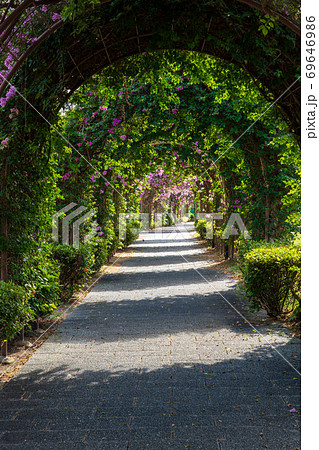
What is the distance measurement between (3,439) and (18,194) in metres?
2.84

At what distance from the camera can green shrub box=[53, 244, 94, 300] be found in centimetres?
860

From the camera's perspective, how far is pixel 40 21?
Result: 4.62 meters

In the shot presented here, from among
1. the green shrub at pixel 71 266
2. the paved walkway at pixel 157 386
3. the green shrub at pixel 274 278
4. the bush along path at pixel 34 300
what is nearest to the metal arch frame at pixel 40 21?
the bush along path at pixel 34 300

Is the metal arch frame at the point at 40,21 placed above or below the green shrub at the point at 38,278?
above

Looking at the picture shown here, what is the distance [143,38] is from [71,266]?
5.34 metres

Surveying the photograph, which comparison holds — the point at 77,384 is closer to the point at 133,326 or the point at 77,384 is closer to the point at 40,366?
the point at 40,366

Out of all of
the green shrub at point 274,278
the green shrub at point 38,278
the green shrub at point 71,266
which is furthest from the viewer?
the green shrub at point 71,266

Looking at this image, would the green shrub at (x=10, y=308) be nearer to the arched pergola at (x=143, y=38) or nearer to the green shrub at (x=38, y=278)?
the green shrub at (x=38, y=278)

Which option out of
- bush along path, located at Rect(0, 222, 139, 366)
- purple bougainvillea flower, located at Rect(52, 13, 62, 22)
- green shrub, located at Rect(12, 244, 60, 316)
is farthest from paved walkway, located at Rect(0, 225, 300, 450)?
purple bougainvillea flower, located at Rect(52, 13, 62, 22)

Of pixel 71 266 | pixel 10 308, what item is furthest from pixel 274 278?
pixel 71 266

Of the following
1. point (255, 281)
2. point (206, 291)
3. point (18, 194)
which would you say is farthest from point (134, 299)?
point (18, 194)

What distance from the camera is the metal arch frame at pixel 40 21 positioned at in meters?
3.87

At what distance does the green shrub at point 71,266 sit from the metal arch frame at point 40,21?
4080 millimetres

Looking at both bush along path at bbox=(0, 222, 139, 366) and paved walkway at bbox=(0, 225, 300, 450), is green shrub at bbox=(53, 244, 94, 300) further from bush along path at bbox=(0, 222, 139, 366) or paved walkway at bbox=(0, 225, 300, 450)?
paved walkway at bbox=(0, 225, 300, 450)
